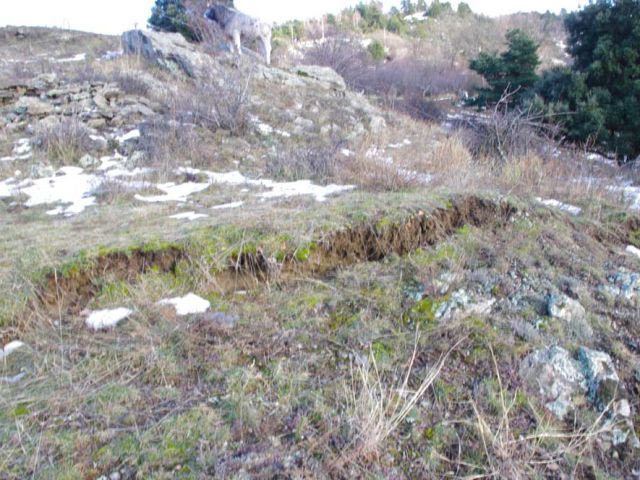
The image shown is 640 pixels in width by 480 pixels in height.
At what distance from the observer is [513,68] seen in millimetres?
14312

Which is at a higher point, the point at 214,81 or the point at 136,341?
the point at 214,81

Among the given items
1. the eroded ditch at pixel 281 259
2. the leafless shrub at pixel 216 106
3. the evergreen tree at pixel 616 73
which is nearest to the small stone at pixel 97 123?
the leafless shrub at pixel 216 106

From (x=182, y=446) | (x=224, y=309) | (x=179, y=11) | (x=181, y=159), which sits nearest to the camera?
(x=182, y=446)

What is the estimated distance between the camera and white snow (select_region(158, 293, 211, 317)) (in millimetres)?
2598

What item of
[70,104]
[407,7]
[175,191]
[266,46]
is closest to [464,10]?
[407,7]

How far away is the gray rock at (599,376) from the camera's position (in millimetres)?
2035

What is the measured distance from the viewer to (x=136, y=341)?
7.64 feet

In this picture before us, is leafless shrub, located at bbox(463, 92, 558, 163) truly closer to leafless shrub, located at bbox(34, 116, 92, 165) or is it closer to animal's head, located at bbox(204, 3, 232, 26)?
leafless shrub, located at bbox(34, 116, 92, 165)

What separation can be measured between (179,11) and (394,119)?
8420 mm

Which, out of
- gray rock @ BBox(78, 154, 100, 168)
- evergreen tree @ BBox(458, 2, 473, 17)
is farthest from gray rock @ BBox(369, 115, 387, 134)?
evergreen tree @ BBox(458, 2, 473, 17)

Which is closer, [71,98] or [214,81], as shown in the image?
[71,98]

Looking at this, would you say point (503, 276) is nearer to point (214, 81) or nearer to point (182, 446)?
point (182, 446)

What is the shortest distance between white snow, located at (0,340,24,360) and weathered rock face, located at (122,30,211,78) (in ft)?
30.3

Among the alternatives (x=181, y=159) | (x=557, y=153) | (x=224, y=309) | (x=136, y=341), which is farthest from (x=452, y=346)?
(x=557, y=153)
